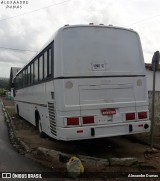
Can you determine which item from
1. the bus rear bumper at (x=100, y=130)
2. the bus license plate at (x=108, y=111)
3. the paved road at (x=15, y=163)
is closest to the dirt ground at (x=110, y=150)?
the paved road at (x=15, y=163)

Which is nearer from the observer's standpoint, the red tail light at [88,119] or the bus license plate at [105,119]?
the red tail light at [88,119]

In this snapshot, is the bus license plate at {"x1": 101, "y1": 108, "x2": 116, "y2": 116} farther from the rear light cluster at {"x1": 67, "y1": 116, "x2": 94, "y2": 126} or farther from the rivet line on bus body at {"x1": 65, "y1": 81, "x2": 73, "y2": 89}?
the rivet line on bus body at {"x1": 65, "y1": 81, "x2": 73, "y2": 89}

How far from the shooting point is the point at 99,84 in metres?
8.38

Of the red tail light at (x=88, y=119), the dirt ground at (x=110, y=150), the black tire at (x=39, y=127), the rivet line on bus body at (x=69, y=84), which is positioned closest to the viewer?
the dirt ground at (x=110, y=150)

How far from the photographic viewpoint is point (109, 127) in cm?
830

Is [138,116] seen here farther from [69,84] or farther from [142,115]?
[69,84]

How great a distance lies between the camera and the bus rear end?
8.05 metres

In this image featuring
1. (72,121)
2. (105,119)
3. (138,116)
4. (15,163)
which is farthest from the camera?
(138,116)

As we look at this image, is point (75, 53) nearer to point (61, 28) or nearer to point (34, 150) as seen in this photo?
point (61, 28)

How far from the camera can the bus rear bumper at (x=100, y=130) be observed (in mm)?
7910

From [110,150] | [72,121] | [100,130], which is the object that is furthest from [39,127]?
[100,130]

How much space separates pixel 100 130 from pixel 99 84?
122 cm

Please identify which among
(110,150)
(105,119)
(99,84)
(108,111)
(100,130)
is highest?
(99,84)

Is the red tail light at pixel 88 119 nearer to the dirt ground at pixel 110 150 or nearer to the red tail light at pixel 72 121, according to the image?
the red tail light at pixel 72 121
